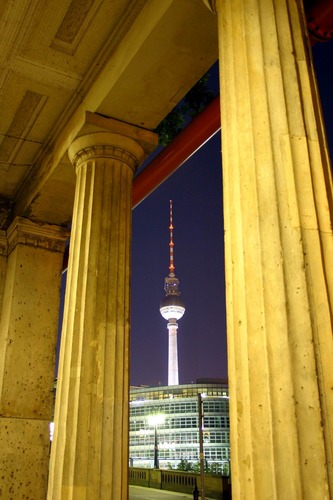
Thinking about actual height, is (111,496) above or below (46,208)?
below

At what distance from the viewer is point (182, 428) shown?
76.1 m

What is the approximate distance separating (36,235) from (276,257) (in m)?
6.73

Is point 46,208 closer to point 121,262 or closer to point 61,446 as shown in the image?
point 121,262

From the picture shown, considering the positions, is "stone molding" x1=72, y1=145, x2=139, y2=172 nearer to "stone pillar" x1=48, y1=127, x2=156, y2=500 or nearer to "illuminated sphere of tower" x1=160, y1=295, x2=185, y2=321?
"stone pillar" x1=48, y1=127, x2=156, y2=500

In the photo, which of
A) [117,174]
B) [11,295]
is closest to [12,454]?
[11,295]

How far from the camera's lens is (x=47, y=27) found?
18.0 feet

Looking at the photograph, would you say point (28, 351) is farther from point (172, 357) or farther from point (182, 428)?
point (172, 357)

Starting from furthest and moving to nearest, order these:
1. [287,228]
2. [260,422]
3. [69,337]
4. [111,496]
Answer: [69,337]
[111,496]
[287,228]
[260,422]

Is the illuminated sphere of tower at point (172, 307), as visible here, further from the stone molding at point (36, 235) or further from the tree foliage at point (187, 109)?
the tree foliage at point (187, 109)

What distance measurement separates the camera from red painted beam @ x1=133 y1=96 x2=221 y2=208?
6.14 meters

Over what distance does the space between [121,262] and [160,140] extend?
98.5 inches

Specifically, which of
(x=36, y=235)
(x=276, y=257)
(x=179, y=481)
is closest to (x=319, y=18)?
(x=276, y=257)


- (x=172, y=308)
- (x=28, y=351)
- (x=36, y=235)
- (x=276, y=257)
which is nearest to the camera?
(x=276, y=257)

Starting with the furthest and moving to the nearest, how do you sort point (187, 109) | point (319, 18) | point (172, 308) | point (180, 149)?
point (172, 308) → point (187, 109) → point (180, 149) → point (319, 18)
